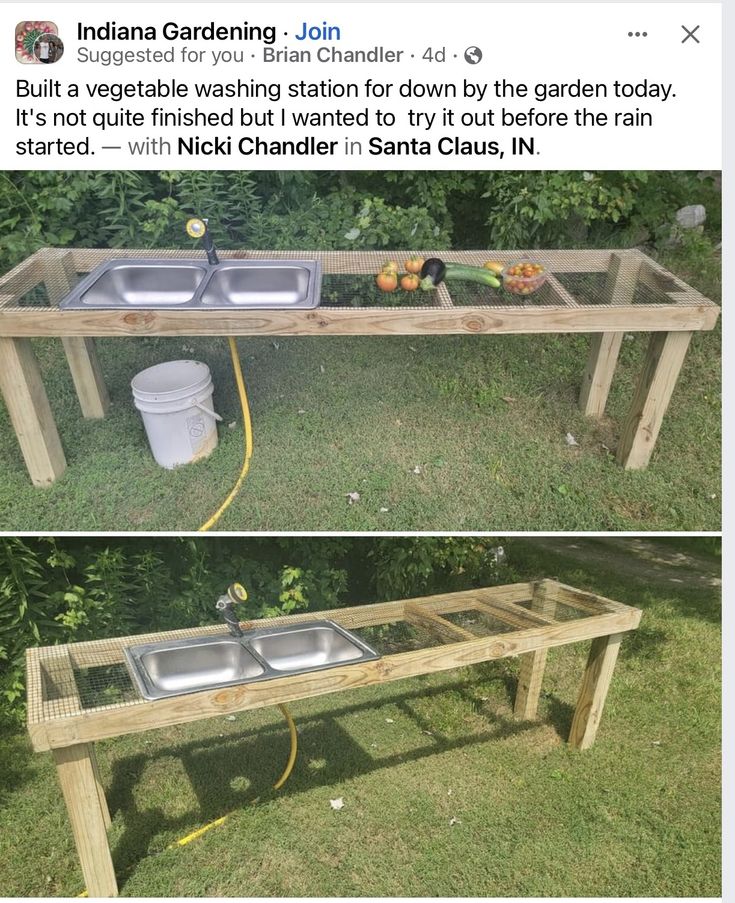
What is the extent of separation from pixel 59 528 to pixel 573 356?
9.81ft

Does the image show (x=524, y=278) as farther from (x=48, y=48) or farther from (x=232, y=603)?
(x=48, y=48)

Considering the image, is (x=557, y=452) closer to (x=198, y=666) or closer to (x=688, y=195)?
(x=198, y=666)

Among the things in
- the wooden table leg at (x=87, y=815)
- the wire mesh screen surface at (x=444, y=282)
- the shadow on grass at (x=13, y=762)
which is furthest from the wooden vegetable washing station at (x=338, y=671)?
the wire mesh screen surface at (x=444, y=282)

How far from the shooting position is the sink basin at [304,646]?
110 inches

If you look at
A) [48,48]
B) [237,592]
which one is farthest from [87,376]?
[237,592]

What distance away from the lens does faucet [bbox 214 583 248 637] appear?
2535mm

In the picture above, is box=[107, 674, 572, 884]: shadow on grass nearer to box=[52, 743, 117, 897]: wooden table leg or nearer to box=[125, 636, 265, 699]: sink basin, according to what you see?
box=[52, 743, 117, 897]: wooden table leg

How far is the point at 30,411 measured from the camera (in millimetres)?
3174

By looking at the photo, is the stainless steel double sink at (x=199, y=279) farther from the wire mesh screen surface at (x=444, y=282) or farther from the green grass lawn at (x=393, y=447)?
the green grass lawn at (x=393, y=447)

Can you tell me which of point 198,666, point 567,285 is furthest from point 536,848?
point 567,285

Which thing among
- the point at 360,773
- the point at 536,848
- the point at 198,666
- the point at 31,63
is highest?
the point at 31,63

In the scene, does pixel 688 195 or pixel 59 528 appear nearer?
pixel 59 528

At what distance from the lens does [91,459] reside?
11.7ft

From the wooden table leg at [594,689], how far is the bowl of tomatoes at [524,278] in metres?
1.56
